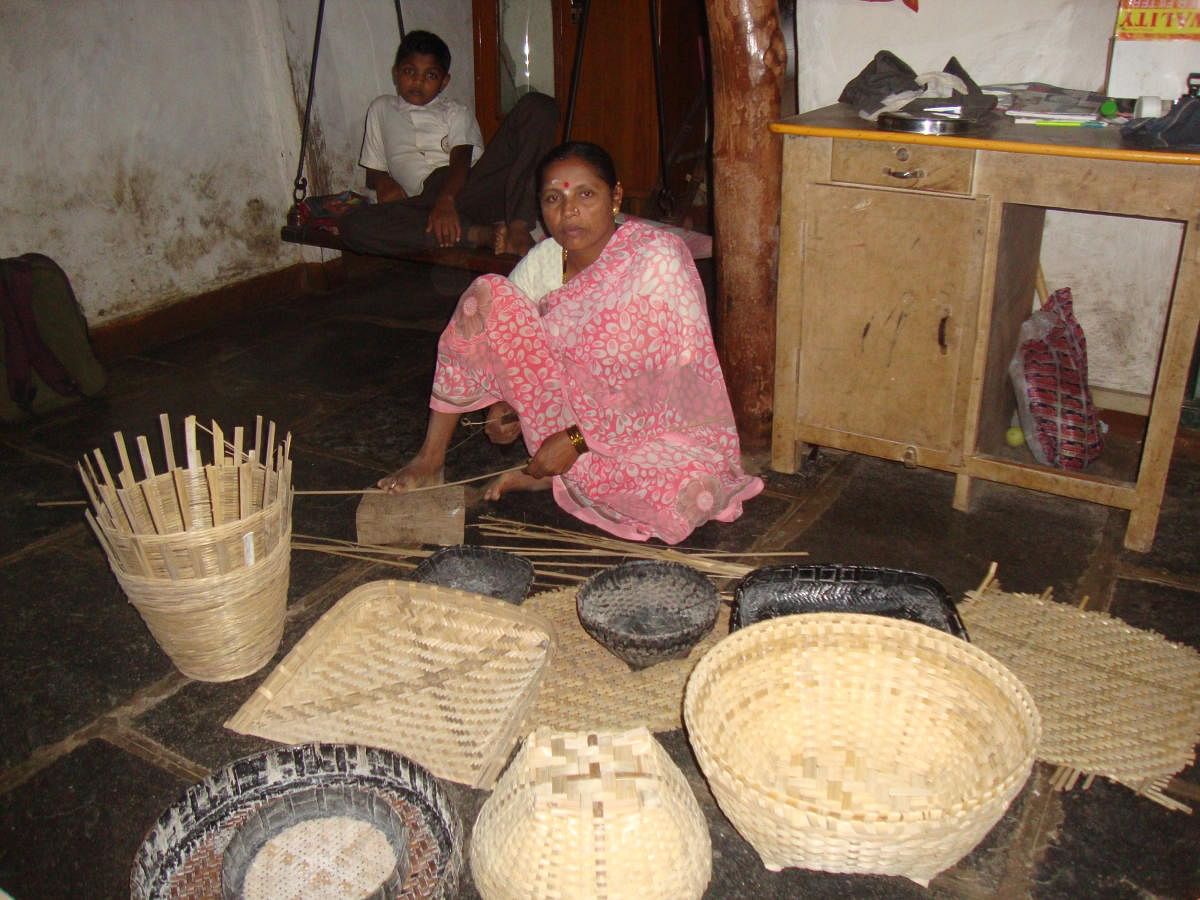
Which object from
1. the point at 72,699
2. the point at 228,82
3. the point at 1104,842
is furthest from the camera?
the point at 228,82

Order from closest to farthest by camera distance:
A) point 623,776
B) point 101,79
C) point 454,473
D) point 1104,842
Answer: point 623,776, point 1104,842, point 454,473, point 101,79

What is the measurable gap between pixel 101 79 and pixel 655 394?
301 cm

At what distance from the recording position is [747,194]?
293 cm

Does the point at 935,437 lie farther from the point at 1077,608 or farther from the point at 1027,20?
the point at 1027,20

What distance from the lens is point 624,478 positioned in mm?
2701

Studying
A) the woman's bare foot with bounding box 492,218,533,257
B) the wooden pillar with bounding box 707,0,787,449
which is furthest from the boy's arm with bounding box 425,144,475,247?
the wooden pillar with bounding box 707,0,787,449

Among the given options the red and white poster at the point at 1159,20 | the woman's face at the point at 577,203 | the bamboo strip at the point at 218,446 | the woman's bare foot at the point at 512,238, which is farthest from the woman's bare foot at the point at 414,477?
the red and white poster at the point at 1159,20

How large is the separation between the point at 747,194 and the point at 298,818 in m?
2.13

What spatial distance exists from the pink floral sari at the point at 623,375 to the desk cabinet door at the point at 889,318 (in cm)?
36

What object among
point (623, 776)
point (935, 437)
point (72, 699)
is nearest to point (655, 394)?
point (935, 437)

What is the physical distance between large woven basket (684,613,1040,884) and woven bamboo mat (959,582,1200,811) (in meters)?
0.33

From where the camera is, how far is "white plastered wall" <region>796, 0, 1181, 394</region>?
288 cm

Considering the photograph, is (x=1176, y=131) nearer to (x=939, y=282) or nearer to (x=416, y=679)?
(x=939, y=282)

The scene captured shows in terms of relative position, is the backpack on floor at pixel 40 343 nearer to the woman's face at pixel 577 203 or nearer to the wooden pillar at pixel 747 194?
the woman's face at pixel 577 203
